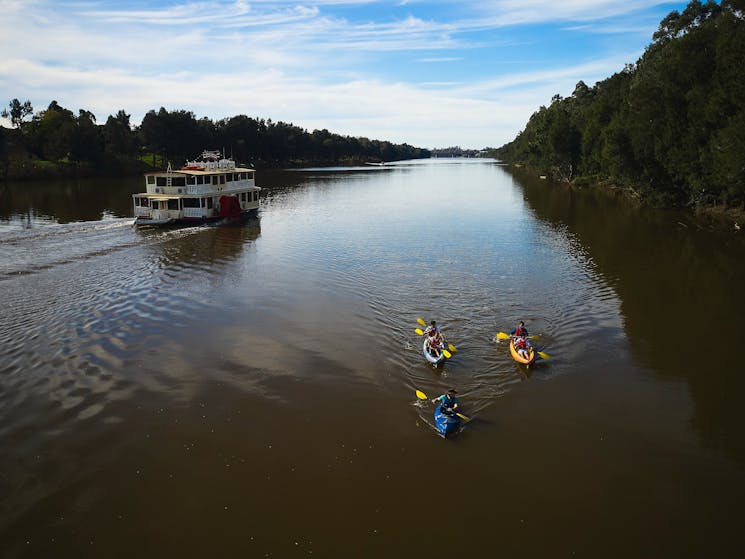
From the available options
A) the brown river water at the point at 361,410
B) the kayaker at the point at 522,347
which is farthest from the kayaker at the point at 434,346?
the kayaker at the point at 522,347

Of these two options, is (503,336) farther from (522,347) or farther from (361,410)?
(361,410)

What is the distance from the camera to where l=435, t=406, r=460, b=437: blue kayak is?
16906 mm

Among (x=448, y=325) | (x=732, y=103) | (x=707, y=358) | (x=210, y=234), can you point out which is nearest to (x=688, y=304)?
(x=707, y=358)

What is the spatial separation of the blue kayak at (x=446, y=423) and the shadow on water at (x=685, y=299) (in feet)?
27.7

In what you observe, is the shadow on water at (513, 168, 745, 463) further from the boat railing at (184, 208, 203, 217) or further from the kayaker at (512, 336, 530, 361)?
the boat railing at (184, 208, 203, 217)

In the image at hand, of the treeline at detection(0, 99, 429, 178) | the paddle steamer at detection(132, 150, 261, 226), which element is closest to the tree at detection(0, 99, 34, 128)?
the treeline at detection(0, 99, 429, 178)

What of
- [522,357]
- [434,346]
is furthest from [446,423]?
[522,357]

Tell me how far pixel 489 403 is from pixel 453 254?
26.0m

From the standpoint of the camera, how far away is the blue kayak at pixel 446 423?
666 inches

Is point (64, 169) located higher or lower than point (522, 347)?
higher

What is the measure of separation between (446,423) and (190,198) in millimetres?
47402

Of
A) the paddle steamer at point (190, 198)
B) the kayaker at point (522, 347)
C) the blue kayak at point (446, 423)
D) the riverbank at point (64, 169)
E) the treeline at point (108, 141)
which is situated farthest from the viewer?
the treeline at point (108, 141)

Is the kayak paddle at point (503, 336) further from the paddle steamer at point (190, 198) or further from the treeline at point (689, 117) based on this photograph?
the paddle steamer at point (190, 198)

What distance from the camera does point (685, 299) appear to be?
31766 millimetres
